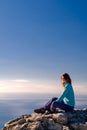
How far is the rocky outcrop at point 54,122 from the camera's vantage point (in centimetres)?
2902

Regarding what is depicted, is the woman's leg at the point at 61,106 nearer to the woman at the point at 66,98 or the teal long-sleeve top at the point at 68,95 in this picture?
the woman at the point at 66,98

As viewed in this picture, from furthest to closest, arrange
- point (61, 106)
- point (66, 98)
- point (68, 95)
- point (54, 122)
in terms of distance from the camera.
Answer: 1. point (66, 98)
2. point (68, 95)
3. point (61, 106)
4. point (54, 122)

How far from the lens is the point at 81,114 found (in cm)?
3092

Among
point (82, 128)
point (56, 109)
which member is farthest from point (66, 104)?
point (82, 128)

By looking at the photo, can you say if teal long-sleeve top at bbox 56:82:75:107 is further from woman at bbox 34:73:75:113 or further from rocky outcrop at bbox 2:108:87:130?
rocky outcrop at bbox 2:108:87:130

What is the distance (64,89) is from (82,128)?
3.55 m

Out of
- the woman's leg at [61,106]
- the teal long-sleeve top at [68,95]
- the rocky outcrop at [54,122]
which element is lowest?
the rocky outcrop at [54,122]

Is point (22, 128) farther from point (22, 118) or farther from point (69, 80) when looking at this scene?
point (69, 80)

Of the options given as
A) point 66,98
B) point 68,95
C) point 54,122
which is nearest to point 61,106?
point 66,98

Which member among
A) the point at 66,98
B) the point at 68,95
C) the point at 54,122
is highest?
the point at 68,95

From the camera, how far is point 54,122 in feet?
96.3

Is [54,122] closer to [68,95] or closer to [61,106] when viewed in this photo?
[61,106]

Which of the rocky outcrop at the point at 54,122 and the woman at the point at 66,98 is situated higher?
the woman at the point at 66,98

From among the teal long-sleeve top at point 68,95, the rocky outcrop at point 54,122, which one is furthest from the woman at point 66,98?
the rocky outcrop at point 54,122
